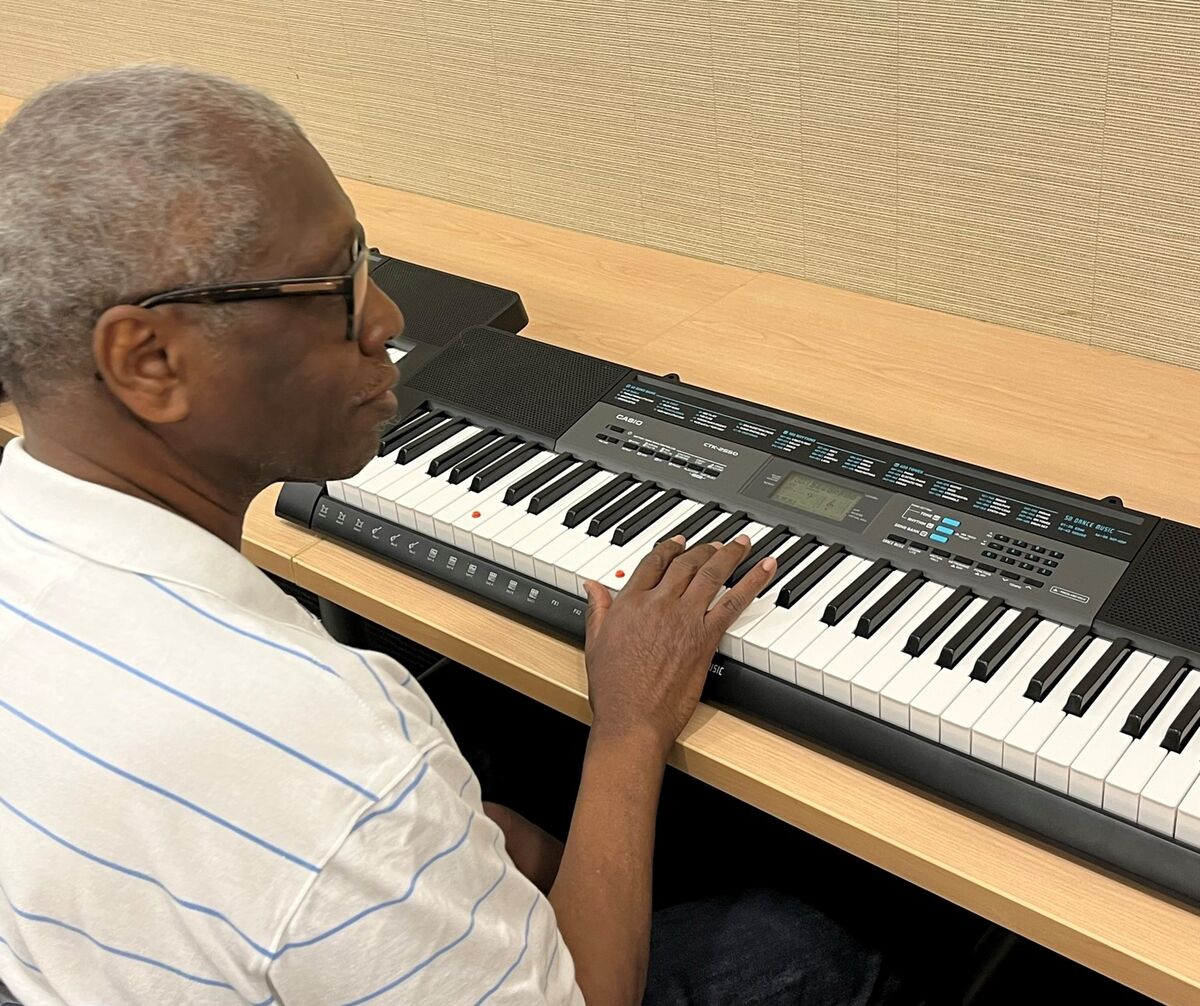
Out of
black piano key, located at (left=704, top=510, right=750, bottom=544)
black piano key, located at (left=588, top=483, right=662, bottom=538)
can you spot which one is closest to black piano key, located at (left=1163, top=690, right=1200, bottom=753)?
black piano key, located at (left=704, top=510, right=750, bottom=544)

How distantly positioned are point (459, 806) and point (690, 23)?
1259 mm

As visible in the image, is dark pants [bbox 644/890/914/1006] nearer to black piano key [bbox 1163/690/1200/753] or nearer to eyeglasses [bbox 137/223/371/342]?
black piano key [bbox 1163/690/1200/753]

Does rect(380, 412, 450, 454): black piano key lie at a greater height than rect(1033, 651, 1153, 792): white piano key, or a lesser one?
lesser

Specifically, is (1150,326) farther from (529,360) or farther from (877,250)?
(529,360)

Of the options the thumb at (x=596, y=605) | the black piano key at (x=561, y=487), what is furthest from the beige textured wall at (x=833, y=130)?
the thumb at (x=596, y=605)

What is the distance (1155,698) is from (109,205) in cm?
85

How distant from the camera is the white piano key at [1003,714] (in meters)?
1.06

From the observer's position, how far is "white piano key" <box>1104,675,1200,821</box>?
1.00m

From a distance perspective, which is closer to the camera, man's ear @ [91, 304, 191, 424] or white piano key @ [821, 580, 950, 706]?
man's ear @ [91, 304, 191, 424]

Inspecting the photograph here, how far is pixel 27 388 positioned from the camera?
89 cm

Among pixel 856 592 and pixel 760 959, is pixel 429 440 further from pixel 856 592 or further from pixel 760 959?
pixel 760 959

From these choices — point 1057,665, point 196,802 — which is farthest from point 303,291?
point 1057,665

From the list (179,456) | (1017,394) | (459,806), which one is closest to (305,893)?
(459,806)

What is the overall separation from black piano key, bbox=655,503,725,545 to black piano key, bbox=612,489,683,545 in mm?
27
